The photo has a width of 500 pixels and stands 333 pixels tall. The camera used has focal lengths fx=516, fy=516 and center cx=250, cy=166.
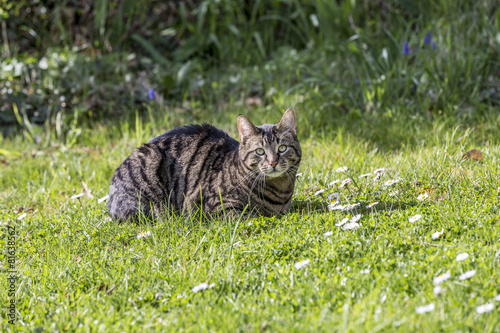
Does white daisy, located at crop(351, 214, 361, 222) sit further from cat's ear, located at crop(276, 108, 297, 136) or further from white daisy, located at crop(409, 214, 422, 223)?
cat's ear, located at crop(276, 108, 297, 136)

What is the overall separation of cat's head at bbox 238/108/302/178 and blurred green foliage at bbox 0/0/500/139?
1947 mm

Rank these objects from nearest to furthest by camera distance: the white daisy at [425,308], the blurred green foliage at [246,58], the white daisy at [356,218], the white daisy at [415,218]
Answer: the white daisy at [425,308] → the white daisy at [415,218] → the white daisy at [356,218] → the blurred green foliage at [246,58]

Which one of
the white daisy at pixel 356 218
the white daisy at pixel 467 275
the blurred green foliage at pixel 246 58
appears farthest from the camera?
the blurred green foliage at pixel 246 58

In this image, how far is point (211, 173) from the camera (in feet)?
12.2

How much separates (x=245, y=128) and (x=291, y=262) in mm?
1087

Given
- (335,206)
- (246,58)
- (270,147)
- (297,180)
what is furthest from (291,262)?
(246,58)

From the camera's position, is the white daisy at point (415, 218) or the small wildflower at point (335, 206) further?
the small wildflower at point (335, 206)

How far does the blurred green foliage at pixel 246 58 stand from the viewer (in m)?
5.39

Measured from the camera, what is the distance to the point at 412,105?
527 centimetres

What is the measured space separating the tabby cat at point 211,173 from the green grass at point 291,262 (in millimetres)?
182

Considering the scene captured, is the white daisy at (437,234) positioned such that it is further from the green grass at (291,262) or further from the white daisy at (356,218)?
the white daisy at (356,218)

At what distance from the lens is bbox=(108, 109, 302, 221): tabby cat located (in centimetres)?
342

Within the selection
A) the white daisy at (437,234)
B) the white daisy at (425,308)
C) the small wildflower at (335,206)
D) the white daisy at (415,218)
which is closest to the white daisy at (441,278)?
the white daisy at (425,308)

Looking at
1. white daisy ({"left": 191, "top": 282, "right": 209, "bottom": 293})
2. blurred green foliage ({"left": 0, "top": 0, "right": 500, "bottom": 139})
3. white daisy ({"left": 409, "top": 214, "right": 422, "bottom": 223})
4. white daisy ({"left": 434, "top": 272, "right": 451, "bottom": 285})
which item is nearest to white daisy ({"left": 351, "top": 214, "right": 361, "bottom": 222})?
white daisy ({"left": 409, "top": 214, "right": 422, "bottom": 223})
